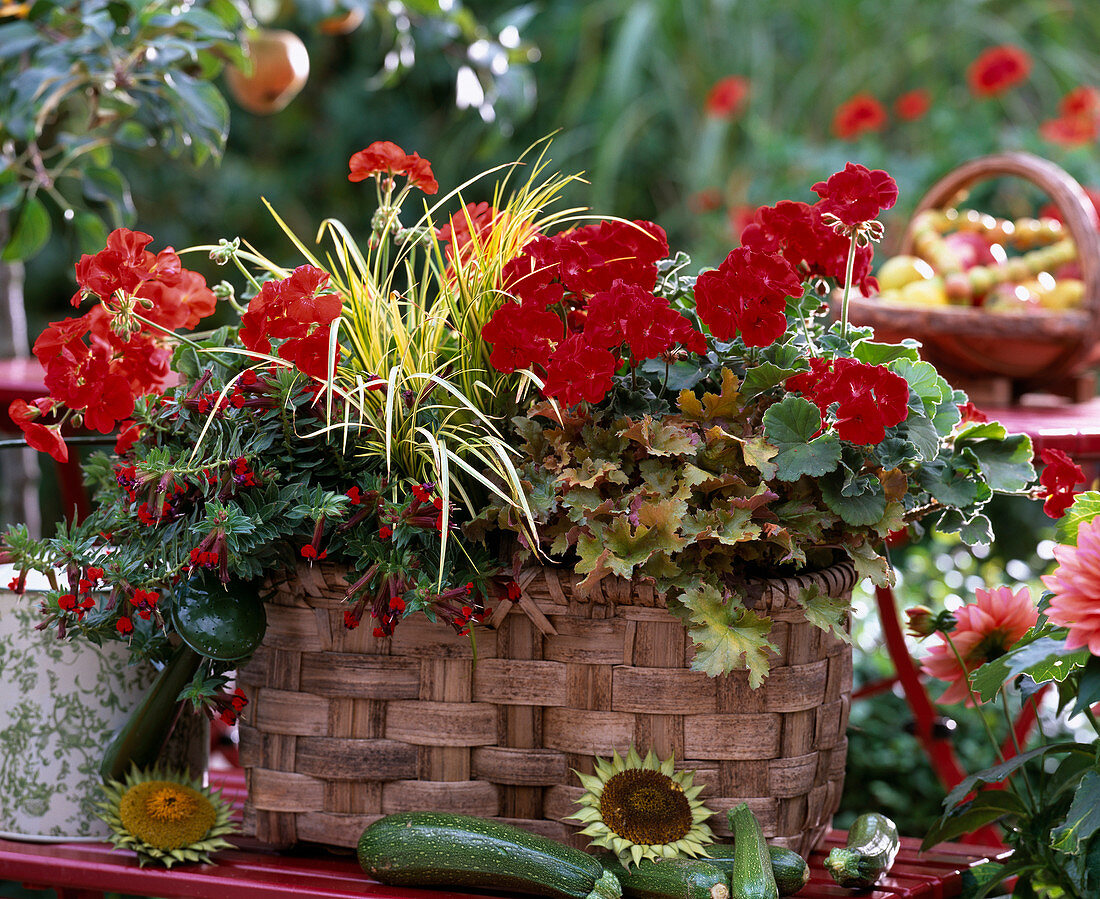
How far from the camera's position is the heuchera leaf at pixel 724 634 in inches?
39.5

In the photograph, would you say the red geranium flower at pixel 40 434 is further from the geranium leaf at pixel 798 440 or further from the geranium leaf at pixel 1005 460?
the geranium leaf at pixel 1005 460

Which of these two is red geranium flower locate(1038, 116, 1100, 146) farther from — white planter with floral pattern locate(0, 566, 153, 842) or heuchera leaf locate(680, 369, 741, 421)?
white planter with floral pattern locate(0, 566, 153, 842)

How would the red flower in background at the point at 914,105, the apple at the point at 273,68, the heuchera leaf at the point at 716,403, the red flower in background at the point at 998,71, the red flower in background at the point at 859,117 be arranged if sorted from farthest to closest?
the red flower in background at the point at 914,105
the red flower in background at the point at 998,71
the red flower in background at the point at 859,117
the apple at the point at 273,68
the heuchera leaf at the point at 716,403

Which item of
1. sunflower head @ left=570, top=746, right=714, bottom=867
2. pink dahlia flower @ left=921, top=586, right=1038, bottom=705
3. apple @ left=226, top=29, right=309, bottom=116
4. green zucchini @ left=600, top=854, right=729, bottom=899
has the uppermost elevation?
apple @ left=226, top=29, right=309, bottom=116

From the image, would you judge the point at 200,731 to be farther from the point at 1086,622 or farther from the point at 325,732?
the point at 1086,622

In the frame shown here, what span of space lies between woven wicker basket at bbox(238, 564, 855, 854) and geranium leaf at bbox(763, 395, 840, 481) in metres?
0.11

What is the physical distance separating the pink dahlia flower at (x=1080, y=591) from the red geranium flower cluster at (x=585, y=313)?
14.0 inches

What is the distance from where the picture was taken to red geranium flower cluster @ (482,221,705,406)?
102cm

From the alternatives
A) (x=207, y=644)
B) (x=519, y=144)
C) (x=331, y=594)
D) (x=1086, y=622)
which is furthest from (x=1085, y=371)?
(x=519, y=144)

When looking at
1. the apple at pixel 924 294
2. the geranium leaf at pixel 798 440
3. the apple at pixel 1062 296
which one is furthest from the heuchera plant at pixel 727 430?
the apple at pixel 1062 296

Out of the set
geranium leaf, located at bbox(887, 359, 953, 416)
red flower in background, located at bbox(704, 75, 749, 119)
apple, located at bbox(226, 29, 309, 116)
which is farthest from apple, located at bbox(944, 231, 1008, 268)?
red flower in background, located at bbox(704, 75, 749, 119)

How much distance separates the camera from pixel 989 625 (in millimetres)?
1219

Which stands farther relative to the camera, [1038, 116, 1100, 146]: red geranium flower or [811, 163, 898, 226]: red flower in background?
[1038, 116, 1100, 146]: red geranium flower

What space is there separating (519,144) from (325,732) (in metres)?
3.99
